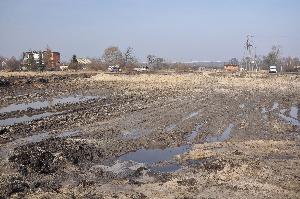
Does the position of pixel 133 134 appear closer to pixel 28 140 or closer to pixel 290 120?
pixel 28 140

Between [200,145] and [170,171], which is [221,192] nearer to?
[170,171]

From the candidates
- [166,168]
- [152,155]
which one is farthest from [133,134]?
[166,168]

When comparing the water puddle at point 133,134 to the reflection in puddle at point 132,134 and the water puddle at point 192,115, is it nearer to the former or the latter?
the reflection in puddle at point 132,134

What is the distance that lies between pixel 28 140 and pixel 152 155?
455cm

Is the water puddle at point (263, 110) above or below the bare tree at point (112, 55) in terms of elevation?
below

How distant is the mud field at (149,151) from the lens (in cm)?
899

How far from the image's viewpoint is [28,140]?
14094mm

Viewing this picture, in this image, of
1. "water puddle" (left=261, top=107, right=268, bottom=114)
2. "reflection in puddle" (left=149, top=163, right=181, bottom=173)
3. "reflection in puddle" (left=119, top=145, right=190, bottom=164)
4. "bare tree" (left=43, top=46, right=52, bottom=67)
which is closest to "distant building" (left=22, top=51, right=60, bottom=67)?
"bare tree" (left=43, top=46, right=52, bottom=67)

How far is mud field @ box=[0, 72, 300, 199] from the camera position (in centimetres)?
899

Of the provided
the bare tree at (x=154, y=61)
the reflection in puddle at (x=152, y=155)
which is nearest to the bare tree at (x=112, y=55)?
the bare tree at (x=154, y=61)

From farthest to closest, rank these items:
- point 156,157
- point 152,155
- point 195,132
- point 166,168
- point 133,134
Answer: point 195,132, point 133,134, point 152,155, point 156,157, point 166,168

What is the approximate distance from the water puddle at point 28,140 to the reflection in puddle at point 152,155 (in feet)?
11.2

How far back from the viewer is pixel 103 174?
10094 mm

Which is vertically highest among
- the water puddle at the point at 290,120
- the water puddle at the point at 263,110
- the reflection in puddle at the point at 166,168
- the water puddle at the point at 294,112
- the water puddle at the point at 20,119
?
the water puddle at the point at 20,119
